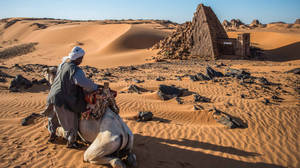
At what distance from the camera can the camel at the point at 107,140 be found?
3.52 meters

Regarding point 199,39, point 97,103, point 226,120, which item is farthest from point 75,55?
point 199,39

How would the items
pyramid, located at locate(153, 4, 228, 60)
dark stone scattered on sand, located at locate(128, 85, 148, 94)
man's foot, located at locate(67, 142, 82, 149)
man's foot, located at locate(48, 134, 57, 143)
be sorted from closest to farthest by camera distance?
man's foot, located at locate(67, 142, 82, 149) → man's foot, located at locate(48, 134, 57, 143) → dark stone scattered on sand, located at locate(128, 85, 148, 94) → pyramid, located at locate(153, 4, 228, 60)

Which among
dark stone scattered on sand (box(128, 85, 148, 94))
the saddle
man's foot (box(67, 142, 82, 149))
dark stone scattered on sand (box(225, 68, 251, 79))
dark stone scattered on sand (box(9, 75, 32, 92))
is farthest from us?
dark stone scattered on sand (box(225, 68, 251, 79))

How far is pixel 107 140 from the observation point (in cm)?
353

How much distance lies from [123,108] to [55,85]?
3.52 m

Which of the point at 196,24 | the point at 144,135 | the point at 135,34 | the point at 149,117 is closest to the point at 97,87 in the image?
the point at 144,135

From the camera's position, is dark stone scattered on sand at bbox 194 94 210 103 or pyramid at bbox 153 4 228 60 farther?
pyramid at bbox 153 4 228 60

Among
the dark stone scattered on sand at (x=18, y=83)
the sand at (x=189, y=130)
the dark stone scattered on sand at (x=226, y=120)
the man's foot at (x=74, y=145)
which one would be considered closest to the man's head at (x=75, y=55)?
the man's foot at (x=74, y=145)

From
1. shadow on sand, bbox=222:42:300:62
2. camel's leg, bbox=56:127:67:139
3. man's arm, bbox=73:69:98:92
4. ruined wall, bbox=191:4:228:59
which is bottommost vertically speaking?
camel's leg, bbox=56:127:67:139

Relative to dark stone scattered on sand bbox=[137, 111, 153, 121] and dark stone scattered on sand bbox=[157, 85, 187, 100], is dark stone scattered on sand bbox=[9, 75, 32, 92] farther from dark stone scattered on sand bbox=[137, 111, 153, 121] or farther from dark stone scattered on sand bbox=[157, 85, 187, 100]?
dark stone scattered on sand bbox=[137, 111, 153, 121]

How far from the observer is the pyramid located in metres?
17.7

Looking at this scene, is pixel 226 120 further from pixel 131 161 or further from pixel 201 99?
pixel 131 161

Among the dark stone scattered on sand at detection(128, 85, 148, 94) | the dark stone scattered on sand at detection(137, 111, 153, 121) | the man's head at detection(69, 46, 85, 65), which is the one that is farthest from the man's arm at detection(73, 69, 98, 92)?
the dark stone scattered on sand at detection(128, 85, 148, 94)

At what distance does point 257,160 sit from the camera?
4484 millimetres
